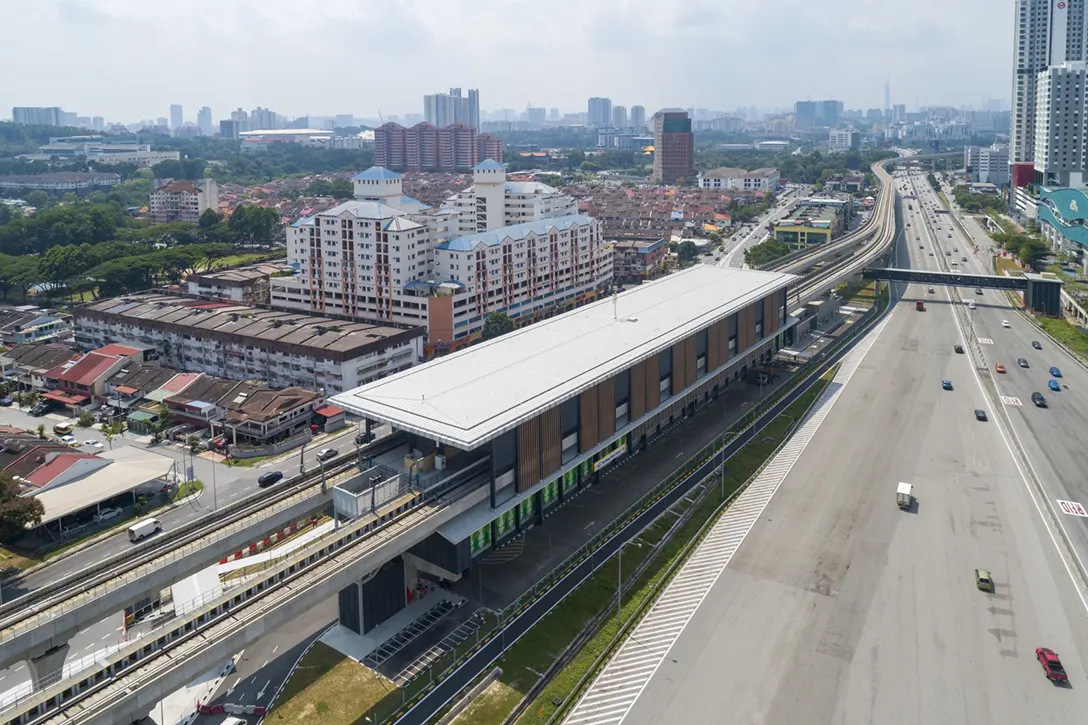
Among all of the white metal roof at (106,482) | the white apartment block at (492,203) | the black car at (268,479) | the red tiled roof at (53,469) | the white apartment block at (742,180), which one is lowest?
the black car at (268,479)

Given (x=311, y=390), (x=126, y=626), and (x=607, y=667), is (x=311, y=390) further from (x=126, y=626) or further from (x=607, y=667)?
(x=607, y=667)

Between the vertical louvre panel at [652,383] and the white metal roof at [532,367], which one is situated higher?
the white metal roof at [532,367]

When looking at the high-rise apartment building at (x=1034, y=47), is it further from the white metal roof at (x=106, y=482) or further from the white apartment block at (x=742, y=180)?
the white metal roof at (x=106, y=482)

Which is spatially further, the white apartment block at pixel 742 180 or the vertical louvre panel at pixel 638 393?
the white apartment block at pixel 742 180

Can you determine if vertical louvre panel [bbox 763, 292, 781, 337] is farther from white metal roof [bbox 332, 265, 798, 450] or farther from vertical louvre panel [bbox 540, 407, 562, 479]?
vertical louvre panel [bbox 540, 407, 562, 479]

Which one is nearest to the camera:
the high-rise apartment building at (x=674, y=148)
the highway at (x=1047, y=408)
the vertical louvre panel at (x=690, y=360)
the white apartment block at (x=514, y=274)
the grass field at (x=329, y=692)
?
the grass field at (x=329, y=692)

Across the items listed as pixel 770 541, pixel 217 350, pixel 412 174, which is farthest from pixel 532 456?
pixel 412 174

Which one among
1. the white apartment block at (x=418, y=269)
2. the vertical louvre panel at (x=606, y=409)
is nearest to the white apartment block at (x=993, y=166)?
the white apartment block at (x=418, y=269)
